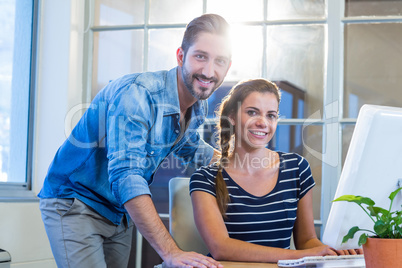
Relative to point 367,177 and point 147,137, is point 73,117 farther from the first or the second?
point 367,177

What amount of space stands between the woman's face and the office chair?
270 mm

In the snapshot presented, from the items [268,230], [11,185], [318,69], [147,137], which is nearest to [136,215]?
[147,137]

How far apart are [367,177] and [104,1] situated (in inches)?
82.0

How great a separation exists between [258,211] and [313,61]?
110cm

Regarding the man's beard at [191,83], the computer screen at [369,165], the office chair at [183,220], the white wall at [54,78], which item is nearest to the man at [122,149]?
the man's beard at [191,83]

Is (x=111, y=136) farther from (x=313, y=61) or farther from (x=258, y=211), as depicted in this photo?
(x=313, y=61)

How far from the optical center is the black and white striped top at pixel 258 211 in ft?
5.34

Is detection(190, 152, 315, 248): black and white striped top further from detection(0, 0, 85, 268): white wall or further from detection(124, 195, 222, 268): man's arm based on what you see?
detection(0, 0, 85, 268): white wall

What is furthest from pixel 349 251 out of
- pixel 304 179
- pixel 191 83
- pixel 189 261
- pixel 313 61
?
pixel 313 61

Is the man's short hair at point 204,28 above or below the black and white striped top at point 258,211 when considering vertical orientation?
above

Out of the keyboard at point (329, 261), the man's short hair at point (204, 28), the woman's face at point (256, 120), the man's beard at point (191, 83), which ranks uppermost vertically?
the man's short hair at point (204, 28)

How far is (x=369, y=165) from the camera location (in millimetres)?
1052

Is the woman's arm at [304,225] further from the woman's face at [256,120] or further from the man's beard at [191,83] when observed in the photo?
the man's beard at [191,83]

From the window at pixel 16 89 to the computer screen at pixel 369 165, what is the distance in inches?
70.6
